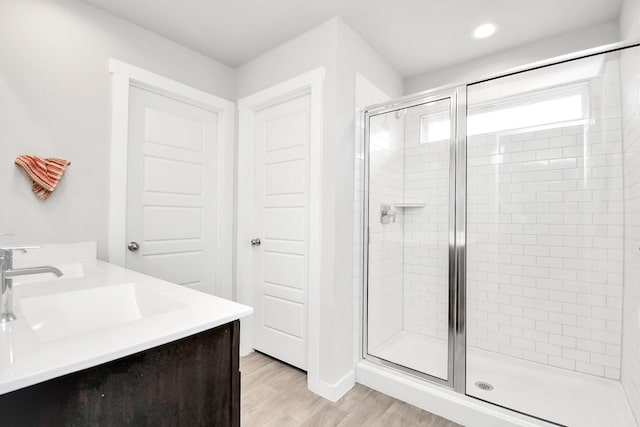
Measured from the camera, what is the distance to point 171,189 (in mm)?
2318

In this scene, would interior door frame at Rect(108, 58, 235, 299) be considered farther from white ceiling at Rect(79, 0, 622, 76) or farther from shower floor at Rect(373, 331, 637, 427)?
shower floor at Rect(373, 331, 637, 427)

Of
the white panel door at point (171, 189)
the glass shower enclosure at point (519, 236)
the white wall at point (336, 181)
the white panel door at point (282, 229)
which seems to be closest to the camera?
the glass shower enclosure at point (519, 236)

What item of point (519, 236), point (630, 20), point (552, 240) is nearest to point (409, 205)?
point (519, 236)

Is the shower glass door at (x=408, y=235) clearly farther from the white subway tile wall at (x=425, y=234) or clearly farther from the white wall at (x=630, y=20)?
the white wall at (x=630, y=20)

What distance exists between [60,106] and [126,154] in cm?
Answer: 41

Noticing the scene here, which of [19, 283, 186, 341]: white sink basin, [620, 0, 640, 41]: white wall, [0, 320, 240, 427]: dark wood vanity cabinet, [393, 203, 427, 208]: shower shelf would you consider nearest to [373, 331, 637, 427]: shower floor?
[393, 203, 427, 208]: shower shelf

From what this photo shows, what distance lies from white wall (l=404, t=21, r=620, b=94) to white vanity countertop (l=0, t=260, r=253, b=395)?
6.43 feet

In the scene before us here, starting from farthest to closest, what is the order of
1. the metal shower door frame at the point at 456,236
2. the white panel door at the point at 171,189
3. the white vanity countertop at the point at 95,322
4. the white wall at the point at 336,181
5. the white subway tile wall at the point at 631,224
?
1. the white panel door at the point at 171,189
2. the white wall at the point at 336,181
3. the metal shower door frame at the point at 456,236
4. the white subway tile wall at the point at 631,224
5. the white vanity countertop at the point at 95,322

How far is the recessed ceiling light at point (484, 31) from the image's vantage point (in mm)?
2164

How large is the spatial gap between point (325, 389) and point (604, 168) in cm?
225

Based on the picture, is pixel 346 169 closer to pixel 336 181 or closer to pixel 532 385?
pixel 336 181

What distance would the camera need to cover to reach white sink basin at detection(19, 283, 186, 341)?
3.29ft

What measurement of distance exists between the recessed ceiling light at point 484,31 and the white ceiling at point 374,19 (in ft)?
0.15

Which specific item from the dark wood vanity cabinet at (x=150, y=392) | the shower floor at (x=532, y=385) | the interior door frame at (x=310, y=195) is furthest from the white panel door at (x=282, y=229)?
the dark wood vanity cabinet at (x=150, y=392)
